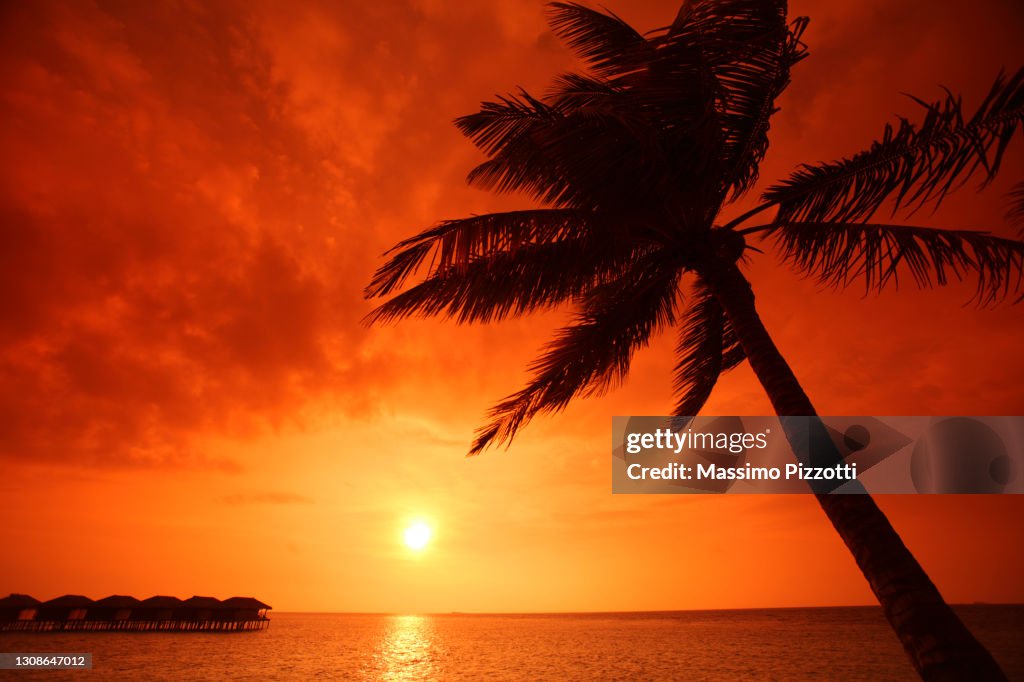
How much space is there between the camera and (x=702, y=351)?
7141mm

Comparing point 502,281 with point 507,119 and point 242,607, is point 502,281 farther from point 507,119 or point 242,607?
point 242,607

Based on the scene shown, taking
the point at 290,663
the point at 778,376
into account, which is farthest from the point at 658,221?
the point at 290,663

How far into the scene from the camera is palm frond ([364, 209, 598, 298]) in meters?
4.72

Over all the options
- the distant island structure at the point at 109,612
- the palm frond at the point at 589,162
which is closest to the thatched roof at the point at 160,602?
the distant island structure at the point at 109,612

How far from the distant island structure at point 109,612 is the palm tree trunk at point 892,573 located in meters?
57.8

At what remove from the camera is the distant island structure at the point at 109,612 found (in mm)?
45219

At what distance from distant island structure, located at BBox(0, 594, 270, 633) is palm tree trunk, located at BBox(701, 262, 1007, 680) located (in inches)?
2275

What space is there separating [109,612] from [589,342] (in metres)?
63.8

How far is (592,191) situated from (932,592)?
4.42m

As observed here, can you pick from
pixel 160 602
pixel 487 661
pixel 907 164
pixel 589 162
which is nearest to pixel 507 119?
pixel 589 162

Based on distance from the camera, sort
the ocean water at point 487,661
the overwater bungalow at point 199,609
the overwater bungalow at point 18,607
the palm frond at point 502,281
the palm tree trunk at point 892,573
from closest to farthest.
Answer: the palm tree trunk at point 892,573 → the palm frond at point 502,281 → the ocean water at point 487,661 → the overwater bungalow at point 18,607 → the overwater bungalow at point 199,609

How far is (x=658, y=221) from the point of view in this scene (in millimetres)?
5434

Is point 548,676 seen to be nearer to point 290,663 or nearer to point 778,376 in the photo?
point 290,663

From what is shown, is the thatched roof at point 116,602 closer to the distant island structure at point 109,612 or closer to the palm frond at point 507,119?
the distant island structure at point 109,612
